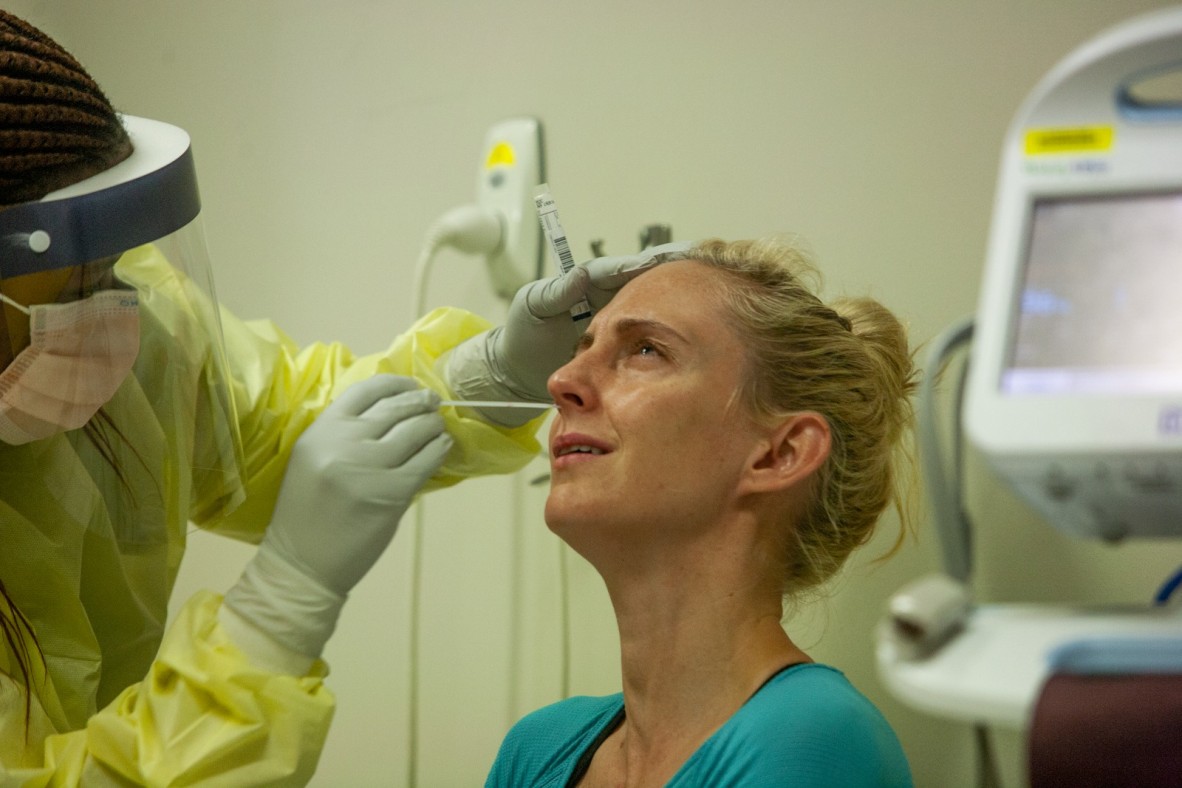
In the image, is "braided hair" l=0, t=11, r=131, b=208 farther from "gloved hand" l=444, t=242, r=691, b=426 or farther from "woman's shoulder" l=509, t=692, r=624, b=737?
"woman's shoulder" l=509, t=692, r=624, b=737

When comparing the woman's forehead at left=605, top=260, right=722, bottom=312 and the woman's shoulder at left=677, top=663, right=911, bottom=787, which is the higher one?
Result: the woman's forehead at left=605, top=260, right=722, bottom=312

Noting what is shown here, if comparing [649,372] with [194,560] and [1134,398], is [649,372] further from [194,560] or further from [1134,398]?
[194,560]

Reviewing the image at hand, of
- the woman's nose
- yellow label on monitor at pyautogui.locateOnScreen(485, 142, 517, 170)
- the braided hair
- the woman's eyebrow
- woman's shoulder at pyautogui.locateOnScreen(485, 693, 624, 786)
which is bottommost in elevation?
woman's shoulder at pyautogui.locateOnScreen(485, 693, 624, 786)

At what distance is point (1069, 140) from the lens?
66 centimetres

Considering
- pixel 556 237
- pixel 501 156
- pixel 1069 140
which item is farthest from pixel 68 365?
pixel 1069 140

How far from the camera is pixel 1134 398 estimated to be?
0.61 metres

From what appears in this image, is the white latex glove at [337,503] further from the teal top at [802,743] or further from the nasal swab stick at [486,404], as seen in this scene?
the teal top at [802,743]

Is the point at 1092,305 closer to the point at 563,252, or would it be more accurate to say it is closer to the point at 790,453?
the point at 790,453

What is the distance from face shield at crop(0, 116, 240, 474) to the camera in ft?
3.79

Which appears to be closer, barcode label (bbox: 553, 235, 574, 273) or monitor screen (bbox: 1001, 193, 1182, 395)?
monitor screen (bbox: 1001, 193, 1182, 395)

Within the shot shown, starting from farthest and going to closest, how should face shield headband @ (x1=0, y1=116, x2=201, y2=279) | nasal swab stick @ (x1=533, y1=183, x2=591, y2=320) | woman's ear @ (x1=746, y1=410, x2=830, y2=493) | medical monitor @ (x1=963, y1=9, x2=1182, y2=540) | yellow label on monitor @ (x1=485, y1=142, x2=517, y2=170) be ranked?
1. yellow label on monitor @ (x1=485, y1=142, x2=517, y2=170)
2. nasal swab stick @ (x1=533, y1=183, x2=591, y2=320)
3. woman's ear @ (x1=746, y1=410, x2=830, y2=493)
4. face shield headband @ (x1=0, y1=116, x2=201, y2=279)
5. medical monitor @ (x1=963, y1=9, x2=1182, y2=540)

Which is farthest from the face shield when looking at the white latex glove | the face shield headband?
the white latex glove

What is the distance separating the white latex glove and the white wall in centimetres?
44

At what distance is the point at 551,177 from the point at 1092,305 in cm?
Result: 133
